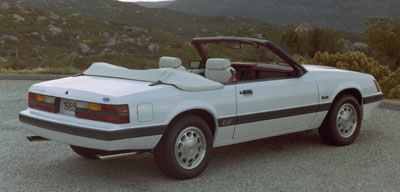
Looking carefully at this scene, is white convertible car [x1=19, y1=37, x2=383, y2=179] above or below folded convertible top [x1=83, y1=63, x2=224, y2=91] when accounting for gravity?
below

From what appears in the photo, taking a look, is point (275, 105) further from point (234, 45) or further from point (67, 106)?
point (67, 106)

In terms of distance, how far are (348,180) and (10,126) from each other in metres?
5.10

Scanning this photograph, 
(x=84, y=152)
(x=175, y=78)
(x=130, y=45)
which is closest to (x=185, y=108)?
(x=175, y=78)

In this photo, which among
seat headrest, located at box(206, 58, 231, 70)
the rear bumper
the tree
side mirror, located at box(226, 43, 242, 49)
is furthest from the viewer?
the tree

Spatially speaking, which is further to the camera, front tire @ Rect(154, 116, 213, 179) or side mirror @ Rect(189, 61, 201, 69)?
side mirror @ Rect(189, 61, 201, 69)

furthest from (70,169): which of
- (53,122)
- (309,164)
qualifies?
(309,164)

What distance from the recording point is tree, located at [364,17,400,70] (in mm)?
27844

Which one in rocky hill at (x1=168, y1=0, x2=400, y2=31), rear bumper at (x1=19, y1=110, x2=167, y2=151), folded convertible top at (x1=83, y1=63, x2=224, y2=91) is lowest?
rear bumper at (x1=19, y1=110, x2=167, y2=151)

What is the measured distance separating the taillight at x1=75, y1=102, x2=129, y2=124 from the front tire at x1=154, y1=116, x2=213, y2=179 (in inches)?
20.8

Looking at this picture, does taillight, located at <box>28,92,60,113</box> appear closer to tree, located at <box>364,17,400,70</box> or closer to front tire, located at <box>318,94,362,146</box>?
front tire, located at <box>318,94,362,146</box>

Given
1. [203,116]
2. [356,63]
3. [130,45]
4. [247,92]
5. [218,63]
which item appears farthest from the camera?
[130,45]

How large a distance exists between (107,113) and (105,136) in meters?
0.21

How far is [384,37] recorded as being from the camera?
2864 cm

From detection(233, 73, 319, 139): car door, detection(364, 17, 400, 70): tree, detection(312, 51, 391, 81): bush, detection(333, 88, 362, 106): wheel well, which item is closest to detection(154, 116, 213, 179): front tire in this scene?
detection(233, 73, 319, 139): car door
